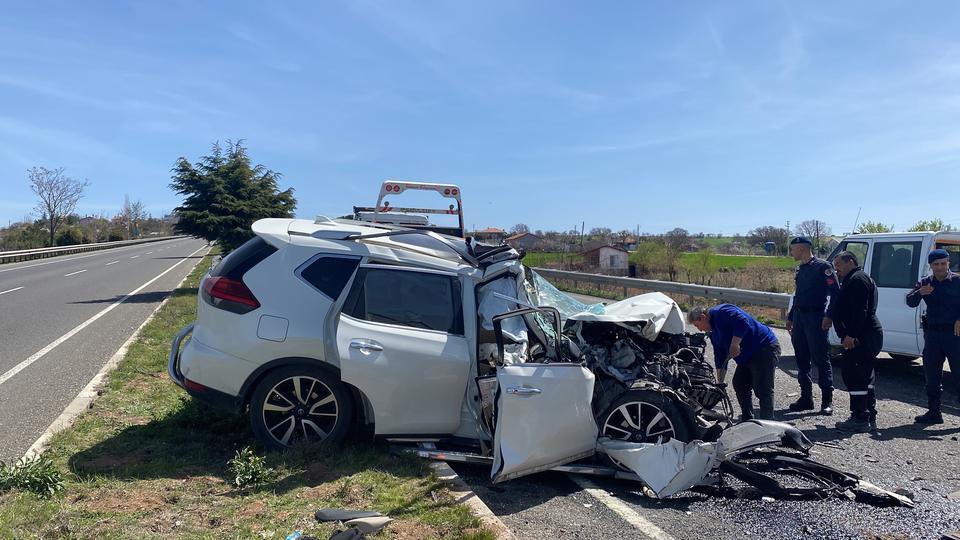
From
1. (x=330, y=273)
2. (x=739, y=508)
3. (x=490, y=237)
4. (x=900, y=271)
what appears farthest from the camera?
(x=490, y=237)

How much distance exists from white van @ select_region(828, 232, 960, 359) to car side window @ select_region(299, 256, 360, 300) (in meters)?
7.47

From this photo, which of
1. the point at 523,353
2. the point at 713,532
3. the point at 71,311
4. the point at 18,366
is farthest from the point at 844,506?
the point at 71,311

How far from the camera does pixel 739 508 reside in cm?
452

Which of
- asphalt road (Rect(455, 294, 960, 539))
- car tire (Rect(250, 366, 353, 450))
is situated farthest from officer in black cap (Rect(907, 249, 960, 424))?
car tire (Rect(250, 366, 353, 450))

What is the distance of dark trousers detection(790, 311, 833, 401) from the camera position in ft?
24.0

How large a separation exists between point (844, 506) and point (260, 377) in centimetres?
416

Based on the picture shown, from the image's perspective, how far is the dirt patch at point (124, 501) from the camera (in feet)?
13.1

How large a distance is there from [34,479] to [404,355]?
238 centimetres

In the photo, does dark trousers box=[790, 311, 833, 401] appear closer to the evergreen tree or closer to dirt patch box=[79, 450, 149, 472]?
dirt patch box=[79, 450, 149, 472]

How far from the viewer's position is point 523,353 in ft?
17.1

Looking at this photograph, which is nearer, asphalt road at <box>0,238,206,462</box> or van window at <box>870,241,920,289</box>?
asphalt road at <box>0,238,206,462</box>

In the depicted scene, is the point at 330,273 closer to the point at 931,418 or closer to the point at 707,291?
the point at 931,418


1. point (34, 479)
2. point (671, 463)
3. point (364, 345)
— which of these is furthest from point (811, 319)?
point (34, 479)

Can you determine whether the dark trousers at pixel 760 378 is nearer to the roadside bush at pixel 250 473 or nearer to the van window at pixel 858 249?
the van window at pixel 858 249
